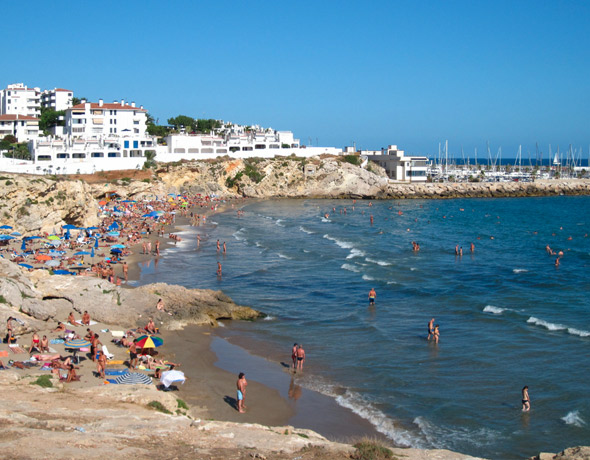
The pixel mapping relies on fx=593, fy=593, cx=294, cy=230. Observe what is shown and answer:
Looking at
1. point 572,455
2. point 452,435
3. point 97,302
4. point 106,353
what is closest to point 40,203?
point 97,302

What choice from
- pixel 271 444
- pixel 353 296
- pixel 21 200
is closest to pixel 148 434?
pixel 271 444

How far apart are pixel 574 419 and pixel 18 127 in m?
91.8

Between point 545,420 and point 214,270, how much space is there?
77.3 feet

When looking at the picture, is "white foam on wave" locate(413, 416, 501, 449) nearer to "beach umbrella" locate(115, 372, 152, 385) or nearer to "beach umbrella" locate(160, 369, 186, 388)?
"beach umbrella" locate(160, 369, 186, 388)

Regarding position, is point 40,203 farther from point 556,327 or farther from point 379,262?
point 556,327

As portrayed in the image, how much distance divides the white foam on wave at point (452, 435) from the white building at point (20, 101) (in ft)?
343

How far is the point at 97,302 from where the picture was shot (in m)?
22.8

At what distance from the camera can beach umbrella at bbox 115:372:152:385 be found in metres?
16.3

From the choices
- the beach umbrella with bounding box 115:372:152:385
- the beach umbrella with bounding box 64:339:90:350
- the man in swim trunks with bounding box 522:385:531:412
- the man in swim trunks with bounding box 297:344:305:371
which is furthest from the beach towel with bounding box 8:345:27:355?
the man in swim trunks with bounding box 522:385:531:412

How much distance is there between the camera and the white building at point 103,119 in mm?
89000

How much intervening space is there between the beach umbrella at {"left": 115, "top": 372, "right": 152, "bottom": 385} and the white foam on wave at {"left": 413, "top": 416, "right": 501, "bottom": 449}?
755cm

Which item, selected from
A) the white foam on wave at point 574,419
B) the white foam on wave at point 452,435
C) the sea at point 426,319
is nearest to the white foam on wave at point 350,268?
the sea at point 426,319

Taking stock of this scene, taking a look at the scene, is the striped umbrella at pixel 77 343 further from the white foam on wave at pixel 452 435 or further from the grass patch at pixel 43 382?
the white foam on wave at pixel 452 435

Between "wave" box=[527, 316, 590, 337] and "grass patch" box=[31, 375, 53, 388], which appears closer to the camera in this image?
"grass patch" box=[31, 375, 53, 388]
